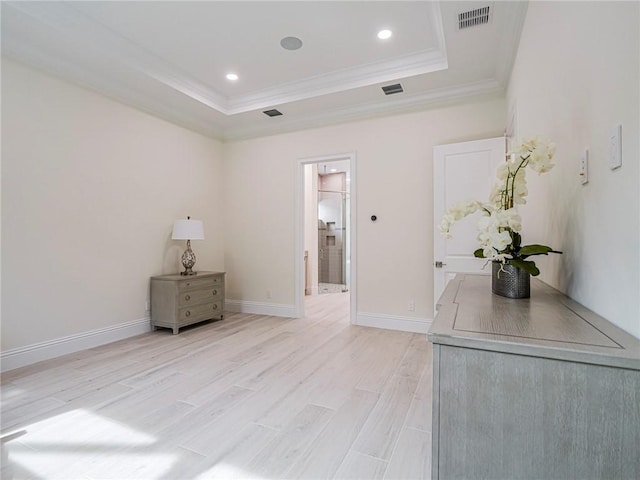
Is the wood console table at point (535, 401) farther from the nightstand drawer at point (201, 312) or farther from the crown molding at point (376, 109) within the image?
the nightstand drawer at point (201, 312)

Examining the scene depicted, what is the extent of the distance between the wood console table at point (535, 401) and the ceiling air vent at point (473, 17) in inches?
94.6

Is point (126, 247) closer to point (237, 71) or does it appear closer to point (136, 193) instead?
point (136, 193)

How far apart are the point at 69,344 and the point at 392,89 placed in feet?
13.8

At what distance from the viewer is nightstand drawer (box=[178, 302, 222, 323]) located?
374 cm

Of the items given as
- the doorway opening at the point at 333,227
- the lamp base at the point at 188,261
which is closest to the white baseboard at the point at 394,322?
the lamp base at the point at 188,261

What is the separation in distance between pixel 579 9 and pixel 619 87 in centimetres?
56

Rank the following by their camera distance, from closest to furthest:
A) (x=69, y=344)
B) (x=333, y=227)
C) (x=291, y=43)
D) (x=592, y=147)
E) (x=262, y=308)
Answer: (x=592, y=147) < (x=291, y=43) < (x=69, y=344) < (x=262, y=308) < (x=333, y=227)

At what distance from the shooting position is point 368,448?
1.69 m

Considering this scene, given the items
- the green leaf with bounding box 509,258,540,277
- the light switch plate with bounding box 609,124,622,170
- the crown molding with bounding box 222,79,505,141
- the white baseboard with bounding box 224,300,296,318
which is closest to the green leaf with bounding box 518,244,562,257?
the green leaf with bounding box 509,258,540,277

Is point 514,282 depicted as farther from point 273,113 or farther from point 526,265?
point 273,113

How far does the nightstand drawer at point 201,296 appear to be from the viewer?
12.3 feet

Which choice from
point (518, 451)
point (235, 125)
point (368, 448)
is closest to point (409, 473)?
point (368, 448)

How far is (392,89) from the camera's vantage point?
139 inches

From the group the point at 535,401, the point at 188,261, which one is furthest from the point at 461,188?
the point at 188,261
